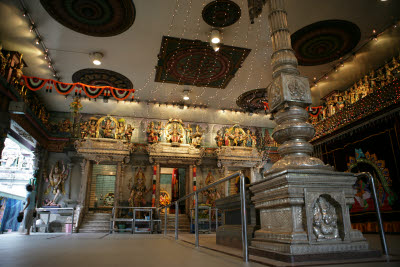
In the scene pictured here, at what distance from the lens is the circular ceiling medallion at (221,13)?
7497 millimetres

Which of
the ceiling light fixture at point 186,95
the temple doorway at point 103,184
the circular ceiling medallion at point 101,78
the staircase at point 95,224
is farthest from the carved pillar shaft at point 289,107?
the temple doorway at point 103,184

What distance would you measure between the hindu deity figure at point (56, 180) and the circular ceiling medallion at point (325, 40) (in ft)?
37.3

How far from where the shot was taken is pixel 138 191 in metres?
13.0

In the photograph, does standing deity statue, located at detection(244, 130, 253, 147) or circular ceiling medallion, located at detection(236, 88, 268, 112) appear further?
standing deity statue, located at detection(244, 130, 253, 147)

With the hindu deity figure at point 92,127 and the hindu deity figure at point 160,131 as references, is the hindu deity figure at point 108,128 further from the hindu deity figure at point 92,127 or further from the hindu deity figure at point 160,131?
the hindu deity figure at point 160,131

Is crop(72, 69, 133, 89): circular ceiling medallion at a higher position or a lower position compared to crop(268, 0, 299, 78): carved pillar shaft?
higher

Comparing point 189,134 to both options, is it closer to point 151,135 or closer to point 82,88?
point 151,135

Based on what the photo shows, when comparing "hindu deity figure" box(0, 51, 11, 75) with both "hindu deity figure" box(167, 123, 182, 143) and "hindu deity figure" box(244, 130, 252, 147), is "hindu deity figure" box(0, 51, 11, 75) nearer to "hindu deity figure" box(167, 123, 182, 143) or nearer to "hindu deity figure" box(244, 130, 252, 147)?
"hindu deity figure" box(167, 123, 182, 143)

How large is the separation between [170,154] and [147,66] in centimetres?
474

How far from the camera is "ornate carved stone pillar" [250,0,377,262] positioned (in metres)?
2.20

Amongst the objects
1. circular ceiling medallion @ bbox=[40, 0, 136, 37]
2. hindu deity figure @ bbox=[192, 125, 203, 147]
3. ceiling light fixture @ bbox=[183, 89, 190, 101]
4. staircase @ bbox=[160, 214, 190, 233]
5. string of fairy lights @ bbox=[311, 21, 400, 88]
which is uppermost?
string of fairy lights @ bbox=[311, 21, 400, 88]

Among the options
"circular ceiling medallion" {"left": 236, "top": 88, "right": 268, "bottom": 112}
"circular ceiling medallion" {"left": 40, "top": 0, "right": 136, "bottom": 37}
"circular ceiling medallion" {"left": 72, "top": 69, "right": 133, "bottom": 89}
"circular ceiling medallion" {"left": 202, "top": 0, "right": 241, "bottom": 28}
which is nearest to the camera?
"circular ceiling medallion" {"left": 40, "top": 0, "right": 136, "bottom": 37}

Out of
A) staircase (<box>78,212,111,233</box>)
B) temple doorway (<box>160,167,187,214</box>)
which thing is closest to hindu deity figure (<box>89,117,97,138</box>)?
staircase (<box>78,212,111,233</box>)

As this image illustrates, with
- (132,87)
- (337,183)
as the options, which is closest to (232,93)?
(132,87)
